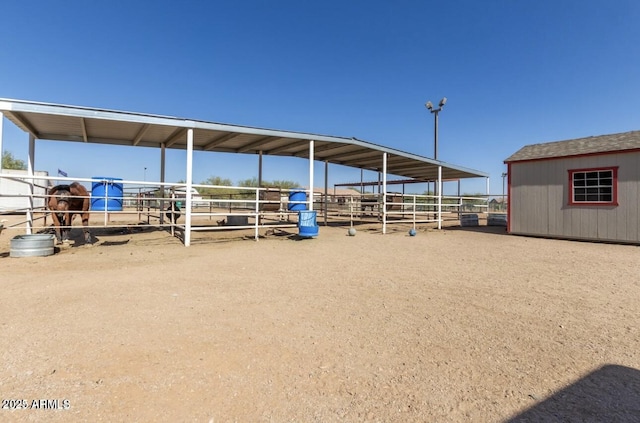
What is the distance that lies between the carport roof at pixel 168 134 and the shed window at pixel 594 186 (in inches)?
210

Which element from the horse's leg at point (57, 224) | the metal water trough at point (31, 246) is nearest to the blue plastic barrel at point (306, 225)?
the metal water trough at point (31, 246)

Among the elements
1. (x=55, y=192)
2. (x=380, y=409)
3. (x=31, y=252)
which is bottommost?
(x=380, y=409)

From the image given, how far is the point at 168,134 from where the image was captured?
9.78 metres

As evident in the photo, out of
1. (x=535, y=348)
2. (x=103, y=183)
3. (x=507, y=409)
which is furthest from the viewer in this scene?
(x=103, y=183)

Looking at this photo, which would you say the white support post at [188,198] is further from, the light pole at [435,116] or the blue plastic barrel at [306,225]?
the light pole at [435,116]

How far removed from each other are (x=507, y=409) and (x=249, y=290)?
127 inches

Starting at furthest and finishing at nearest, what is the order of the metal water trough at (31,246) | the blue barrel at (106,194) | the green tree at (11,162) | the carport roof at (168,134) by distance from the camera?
the green tree at (11,162) < the blue barrel at (106,194) < the carport roof at (168,134) < the metal water trough at (31,246)

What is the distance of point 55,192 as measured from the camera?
830cm

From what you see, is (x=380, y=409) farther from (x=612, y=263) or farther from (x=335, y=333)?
(x=612, y=263)

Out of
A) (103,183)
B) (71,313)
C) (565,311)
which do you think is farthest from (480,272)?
(103,183)

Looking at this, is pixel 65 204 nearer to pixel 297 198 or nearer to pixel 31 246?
pixel 31 246

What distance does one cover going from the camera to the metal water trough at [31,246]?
20.5ft

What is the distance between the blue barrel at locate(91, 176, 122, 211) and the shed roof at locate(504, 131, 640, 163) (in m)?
13.3

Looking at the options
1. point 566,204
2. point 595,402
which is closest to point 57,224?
point 595,402
